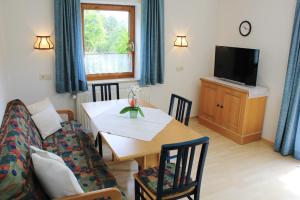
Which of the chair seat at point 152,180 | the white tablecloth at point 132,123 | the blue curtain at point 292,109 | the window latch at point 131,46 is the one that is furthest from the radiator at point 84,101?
the blue curtain at point 292,109

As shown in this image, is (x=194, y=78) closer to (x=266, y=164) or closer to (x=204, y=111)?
(x=204, y=111)

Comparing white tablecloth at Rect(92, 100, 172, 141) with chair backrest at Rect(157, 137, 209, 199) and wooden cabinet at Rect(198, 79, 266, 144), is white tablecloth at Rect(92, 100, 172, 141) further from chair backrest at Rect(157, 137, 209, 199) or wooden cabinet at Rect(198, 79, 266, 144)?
wooden cabinet at Rect(198, 79, 266, 144)

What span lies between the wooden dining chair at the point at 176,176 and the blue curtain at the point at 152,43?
93.5 inches

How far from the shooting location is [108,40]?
4.35m

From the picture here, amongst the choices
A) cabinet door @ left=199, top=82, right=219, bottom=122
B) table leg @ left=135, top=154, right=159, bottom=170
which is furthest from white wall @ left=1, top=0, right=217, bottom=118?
table leg @ left=135, top=154, right=159, bottom=170

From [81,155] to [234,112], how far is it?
8.57 ft

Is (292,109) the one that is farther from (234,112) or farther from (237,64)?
(237,64)

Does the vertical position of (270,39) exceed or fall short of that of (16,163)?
it exceeds it

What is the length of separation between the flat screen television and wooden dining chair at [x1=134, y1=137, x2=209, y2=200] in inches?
93.7

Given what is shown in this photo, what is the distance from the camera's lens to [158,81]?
4625mm

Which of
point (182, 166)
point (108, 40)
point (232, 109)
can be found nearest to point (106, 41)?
point (108, 40)

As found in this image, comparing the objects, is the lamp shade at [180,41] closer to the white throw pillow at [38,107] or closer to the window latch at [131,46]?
the window latch at [131,46]

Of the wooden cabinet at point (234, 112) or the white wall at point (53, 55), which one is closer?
the white wall at point (53, 55)

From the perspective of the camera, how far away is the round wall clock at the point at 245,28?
4337 millimetres
